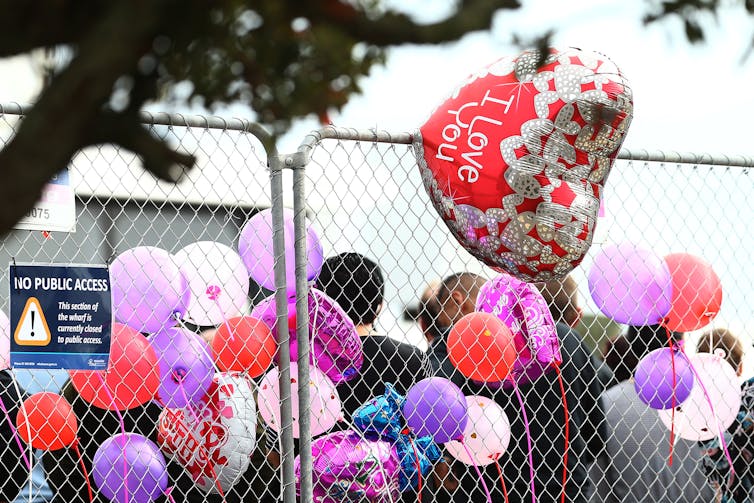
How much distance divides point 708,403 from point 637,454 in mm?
447

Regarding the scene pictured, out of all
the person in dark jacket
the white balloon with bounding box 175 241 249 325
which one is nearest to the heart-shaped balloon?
the white balloon with bounding box 175 241 249 325

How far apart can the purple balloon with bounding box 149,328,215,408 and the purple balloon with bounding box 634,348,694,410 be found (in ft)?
4.27

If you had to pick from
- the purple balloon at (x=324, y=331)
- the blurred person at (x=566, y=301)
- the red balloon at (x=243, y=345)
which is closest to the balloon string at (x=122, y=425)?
the red balloon at (x=243, y=345)

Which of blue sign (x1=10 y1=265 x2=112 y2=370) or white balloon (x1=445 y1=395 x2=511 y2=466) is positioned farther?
white balloon (x1=445 y1=395 x2=511 y2=466)

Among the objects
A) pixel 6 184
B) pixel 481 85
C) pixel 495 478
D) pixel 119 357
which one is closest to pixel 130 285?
pixel 119 357

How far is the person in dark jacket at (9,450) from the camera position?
2.68 m

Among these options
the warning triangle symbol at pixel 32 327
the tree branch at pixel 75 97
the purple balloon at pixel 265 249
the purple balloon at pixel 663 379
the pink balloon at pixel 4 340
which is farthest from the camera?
the purple balloon at pixel 663 379

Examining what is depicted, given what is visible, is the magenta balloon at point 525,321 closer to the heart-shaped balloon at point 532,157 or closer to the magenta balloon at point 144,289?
the heart-shaped balloon at point 532,157

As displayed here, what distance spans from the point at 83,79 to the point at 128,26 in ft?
0.18

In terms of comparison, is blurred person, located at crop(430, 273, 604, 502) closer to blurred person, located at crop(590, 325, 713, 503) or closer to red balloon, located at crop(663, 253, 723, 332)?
blurred person, located at crop(590, 325, 713, 503)

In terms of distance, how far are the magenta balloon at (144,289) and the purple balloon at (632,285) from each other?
1.28 meters

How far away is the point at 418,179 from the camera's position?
286cm

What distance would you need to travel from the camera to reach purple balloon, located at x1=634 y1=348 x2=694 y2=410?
9.96ft

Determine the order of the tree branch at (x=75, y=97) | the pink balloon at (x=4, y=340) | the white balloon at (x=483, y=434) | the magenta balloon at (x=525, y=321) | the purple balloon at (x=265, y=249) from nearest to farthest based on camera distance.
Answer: the tree branch at (x=75, y=97)
the pink balloon at (x=4, y=340)
the purple balloon at (x=265, y=249)
the white balloon at (x=483, y=434)
the magenta balloon at (x=525, y=321)
